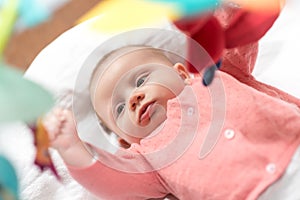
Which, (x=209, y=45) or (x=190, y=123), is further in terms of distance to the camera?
(x=190, y=123)

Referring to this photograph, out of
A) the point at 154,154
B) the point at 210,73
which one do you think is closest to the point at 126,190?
the point at 154,154

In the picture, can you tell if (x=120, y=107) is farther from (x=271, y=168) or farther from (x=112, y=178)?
(x=271, y=168)

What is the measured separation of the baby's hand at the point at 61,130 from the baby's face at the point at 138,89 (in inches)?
3.2

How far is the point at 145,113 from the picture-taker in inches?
22.4

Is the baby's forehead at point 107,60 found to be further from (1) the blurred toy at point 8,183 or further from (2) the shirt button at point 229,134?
(1) the blurred toy at point 8,183

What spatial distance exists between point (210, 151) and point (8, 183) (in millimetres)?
277

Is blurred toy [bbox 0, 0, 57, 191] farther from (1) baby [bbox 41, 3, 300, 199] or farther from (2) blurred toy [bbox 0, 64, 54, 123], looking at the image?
(1) baby [bbox 41, 3, 300, 199]

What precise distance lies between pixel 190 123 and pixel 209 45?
219mm

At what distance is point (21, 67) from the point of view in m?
0.32

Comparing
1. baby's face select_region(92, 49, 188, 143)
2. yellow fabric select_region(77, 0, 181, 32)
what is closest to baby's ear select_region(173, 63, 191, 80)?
baby's face select_region(92, 49, 188, 143)

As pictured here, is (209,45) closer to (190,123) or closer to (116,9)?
(116,9)

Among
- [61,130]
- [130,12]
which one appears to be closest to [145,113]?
[61,130]

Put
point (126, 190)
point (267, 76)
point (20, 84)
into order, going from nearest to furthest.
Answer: point (20, 84), point (126, 190), point (267, 76)

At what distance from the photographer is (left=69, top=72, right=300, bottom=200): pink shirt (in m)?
0.54
